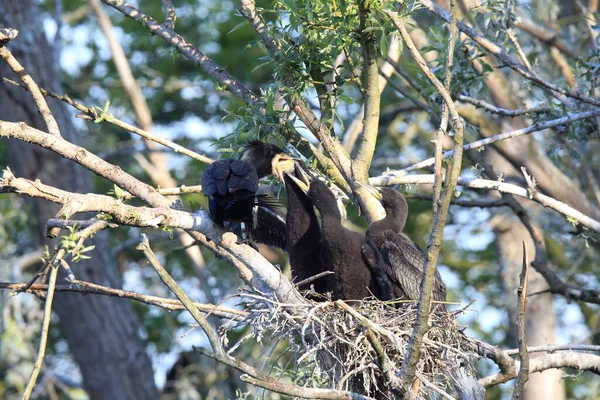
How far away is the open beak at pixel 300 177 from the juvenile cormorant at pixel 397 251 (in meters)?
0.45

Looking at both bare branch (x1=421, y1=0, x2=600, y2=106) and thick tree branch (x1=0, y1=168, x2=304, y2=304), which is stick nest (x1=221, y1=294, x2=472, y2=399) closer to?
thick tree branch (x1=0, y1=168, x2=304, y2=304)

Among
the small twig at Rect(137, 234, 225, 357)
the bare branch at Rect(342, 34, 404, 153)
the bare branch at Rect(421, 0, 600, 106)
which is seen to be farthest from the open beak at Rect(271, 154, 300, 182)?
the small twig at Rect(137, 234, 225, 357)

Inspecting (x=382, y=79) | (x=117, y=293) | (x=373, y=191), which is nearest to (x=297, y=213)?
(x=373, y=191)

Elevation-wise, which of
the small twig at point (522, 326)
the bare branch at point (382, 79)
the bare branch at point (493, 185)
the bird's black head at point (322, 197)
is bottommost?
the small twig at point (522, 326)

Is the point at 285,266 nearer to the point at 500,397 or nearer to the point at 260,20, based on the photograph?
the point at 500,397

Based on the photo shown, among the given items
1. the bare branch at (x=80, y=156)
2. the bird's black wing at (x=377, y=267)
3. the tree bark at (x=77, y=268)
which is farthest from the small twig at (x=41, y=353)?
the tree bark at (x=77, y=268)

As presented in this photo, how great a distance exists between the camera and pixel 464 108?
332 inches

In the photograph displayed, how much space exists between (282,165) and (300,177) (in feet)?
0.53

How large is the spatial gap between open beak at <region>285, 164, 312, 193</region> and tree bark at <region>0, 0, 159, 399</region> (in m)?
4.50

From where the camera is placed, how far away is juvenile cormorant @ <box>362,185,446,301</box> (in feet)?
17.8

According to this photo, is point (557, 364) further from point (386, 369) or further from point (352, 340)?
point (386, 369)

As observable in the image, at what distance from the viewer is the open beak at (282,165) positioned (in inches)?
220

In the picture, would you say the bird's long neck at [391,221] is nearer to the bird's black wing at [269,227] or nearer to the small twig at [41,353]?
the bird's black wing at [269,227]

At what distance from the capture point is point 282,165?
5641 mm
